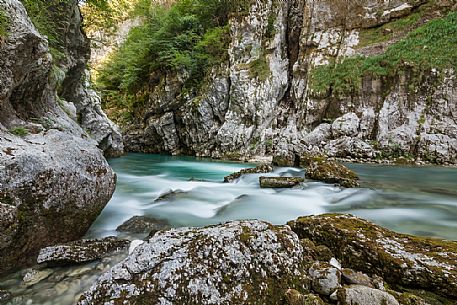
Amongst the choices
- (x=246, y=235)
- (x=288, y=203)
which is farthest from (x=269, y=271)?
Answer: (x=288, y=203)

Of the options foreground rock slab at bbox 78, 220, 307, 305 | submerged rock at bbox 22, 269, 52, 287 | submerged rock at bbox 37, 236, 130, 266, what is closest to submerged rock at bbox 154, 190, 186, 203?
submerged rock at bbox 37, 236, 130, 266

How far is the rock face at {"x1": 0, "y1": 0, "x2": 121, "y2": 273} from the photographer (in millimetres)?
2920

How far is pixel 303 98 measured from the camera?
681 inches

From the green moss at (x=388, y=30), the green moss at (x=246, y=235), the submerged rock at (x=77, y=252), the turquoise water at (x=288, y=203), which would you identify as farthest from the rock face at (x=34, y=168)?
the green moss at (x=388, y=30)

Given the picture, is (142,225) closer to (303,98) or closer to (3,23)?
(3,23)

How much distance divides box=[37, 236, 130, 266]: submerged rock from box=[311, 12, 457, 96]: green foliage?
15355 millimetres

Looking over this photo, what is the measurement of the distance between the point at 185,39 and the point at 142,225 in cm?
1741

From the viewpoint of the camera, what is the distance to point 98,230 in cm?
428

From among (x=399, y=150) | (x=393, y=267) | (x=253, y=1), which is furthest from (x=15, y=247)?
(x=253, y=1)

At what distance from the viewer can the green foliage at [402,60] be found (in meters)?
13.6

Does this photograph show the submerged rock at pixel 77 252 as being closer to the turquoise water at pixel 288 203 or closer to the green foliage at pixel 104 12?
the turquoise water at pixel 288 203

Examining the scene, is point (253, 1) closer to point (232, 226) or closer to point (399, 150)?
point (399, 150)

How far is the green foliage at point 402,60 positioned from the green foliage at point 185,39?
7006 millimetres

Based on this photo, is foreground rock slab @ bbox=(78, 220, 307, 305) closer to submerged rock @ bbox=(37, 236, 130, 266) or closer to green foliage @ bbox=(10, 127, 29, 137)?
submerged rock @ bbox=(37, 236, 130, 266)
